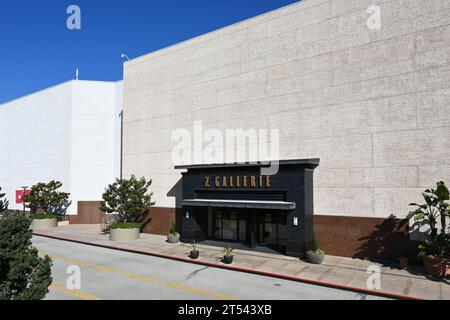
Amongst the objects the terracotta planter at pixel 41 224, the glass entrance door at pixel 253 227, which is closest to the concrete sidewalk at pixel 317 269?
the glass entrance door at pixel 253 227

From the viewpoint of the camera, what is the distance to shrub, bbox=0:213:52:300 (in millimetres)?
9562

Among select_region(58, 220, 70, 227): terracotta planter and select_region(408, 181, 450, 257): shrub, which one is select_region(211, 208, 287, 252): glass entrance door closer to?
select_region(408, 181, 450, 257): shrub

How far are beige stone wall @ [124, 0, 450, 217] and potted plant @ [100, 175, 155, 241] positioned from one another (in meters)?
6.99

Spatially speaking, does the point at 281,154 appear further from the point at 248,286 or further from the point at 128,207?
the point at 128,207

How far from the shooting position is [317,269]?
1856 cm

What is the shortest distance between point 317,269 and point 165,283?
326 inches

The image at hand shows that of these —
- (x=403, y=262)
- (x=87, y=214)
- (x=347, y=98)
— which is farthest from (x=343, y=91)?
(x=87, y=214)

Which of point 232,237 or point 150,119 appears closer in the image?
point 232,237

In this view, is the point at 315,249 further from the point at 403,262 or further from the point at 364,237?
the point at 403,262

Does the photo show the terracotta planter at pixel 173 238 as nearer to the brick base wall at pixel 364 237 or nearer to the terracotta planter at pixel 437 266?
the brick base wall at pixel 364 237

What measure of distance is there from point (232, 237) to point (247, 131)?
341 inches

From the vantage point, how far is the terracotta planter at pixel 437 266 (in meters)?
16.5

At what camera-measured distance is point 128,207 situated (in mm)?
29844

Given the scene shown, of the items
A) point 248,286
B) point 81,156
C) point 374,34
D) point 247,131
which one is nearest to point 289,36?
point 374,34
